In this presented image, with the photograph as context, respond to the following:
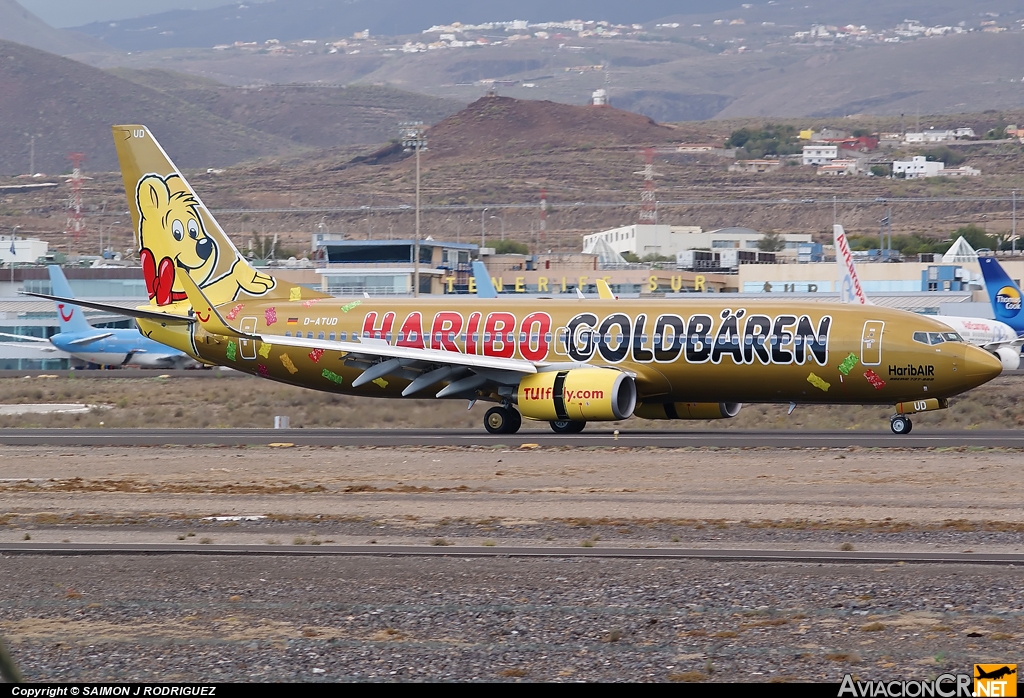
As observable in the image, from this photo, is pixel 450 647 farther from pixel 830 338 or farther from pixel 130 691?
pixel 830 338

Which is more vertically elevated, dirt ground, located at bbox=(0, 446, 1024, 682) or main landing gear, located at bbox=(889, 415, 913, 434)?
dirt ground, located at bbox=(0, 446, 1024, 682)

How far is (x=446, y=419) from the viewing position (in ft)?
124

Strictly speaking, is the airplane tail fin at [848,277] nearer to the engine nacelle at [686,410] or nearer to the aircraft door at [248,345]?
the engine nacelle at [686,410]

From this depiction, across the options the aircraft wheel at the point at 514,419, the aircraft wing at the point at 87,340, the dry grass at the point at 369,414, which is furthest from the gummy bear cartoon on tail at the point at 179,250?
the aircraft wing at the point at 87,340

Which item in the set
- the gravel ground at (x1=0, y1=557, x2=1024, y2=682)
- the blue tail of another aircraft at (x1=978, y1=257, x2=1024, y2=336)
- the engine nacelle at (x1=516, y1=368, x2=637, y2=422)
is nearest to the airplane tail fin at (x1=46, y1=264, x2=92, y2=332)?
the blue tail of another aircraft at (x1=978, y1=257, x2=1024, y2=336)

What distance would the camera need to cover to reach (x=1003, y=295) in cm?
5281

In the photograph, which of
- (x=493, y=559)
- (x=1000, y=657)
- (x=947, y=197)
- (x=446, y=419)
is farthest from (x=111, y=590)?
(x=947, y=197)

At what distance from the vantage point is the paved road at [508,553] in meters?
15.7

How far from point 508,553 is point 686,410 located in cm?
1886

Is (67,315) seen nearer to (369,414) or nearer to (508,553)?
(369,414)

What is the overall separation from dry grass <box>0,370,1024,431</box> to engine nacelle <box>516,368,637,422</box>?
5.37 m

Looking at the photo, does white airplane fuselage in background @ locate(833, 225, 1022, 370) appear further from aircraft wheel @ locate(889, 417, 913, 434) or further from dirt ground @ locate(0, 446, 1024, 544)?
dirt ground @ locate(0, 446, 1024, 544)

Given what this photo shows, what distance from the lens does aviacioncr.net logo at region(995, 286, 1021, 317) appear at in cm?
5188

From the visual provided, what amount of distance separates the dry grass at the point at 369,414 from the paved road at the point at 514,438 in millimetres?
2273
